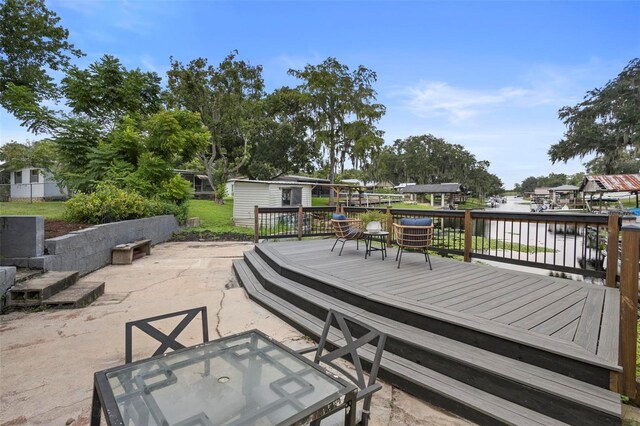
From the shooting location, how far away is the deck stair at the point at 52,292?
374 cm

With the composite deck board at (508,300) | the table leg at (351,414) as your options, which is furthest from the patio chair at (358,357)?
the composite deck board at (508,300)

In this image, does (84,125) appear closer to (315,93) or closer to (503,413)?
(503,413)

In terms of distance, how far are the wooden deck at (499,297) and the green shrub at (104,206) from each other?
500cm

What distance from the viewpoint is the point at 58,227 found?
6.07 meters

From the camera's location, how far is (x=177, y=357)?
66.1 inches

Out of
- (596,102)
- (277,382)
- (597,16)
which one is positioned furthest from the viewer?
(596,102)

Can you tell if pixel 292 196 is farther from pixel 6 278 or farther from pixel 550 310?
pixel 550 310

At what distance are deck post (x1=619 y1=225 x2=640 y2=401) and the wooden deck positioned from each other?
9cm

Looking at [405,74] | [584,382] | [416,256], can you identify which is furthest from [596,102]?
[584,382]

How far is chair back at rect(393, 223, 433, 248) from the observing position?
4.54 m

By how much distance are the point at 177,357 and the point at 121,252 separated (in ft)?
20.3

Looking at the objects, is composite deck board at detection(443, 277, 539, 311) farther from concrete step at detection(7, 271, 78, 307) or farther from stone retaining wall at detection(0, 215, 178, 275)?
stone retaining wall at detection(0, 215, 178, 275)

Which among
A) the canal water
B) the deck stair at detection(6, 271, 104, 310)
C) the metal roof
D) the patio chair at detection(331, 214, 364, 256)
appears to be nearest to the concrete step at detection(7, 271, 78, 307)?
the deck stair at detection(6, 271, 104, 310)

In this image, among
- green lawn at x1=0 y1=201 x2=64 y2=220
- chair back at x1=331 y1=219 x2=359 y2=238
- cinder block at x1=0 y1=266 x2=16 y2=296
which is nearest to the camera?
cinder block at x1=0 y1=266 x2=16 y2=296
